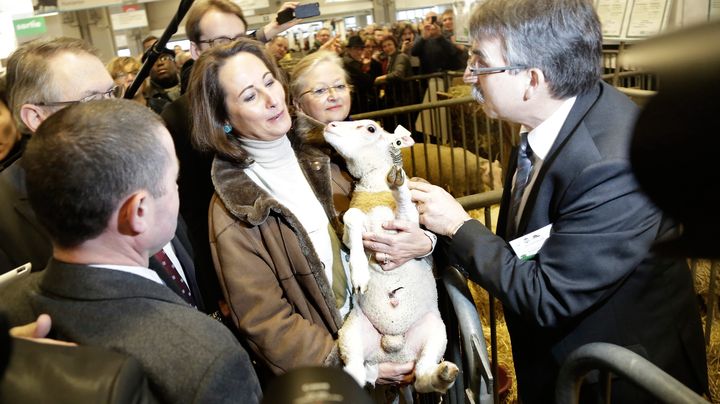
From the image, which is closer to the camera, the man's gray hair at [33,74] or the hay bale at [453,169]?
the man's gray hair at [33,74]

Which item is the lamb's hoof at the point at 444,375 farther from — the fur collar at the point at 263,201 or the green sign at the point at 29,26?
the green sign at the point at 29,26

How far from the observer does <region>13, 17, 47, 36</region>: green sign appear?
805 cm

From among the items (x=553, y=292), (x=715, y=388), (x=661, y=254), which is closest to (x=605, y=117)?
(x=553, y=292)

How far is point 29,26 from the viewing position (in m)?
8.12

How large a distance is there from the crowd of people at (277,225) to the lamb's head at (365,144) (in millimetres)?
157

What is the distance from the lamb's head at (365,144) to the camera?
1.85 metres

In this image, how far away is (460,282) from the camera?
1.84 metres

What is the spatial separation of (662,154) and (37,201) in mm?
1005

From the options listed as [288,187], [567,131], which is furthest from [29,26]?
[567,131]

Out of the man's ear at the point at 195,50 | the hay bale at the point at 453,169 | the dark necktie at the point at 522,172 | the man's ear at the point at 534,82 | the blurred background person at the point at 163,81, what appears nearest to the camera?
the man's ear at the point at 534,82

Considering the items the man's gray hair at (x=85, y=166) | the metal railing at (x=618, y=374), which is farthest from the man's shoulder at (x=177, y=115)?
the metal railing at (x=618, y=374)

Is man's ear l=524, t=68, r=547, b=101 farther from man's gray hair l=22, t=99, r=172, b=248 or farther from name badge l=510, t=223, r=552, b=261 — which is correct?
man's gray hair l=22, t=99, r=172, b=248

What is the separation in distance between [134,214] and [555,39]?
111 centimetres

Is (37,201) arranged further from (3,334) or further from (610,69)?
(610,69)
